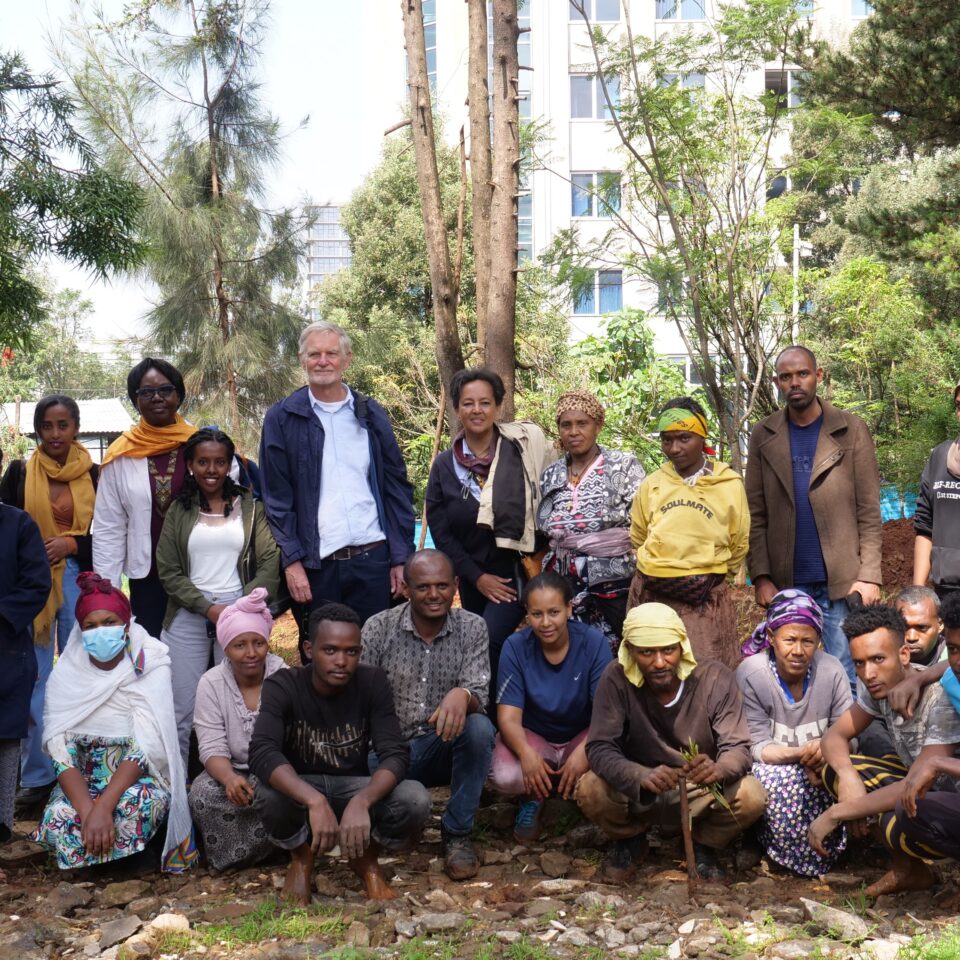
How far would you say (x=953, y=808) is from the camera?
13.4ft

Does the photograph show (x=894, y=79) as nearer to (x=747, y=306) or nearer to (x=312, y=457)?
(x=747, y=306)

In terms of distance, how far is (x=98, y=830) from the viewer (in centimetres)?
471

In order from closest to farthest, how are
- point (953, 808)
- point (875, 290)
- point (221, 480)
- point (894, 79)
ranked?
point (953, 808), point (221, 480), point (894, 79), point (875, 290)

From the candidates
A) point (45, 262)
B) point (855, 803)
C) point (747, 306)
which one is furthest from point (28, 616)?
point (747, 306)

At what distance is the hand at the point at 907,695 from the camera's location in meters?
4.35

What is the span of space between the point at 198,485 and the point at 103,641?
36.7 inches

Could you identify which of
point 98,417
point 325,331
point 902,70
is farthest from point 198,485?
point 98,417

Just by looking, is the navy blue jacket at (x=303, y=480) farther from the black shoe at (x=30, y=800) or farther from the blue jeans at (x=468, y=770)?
the black shoe at (x=30, y=800)

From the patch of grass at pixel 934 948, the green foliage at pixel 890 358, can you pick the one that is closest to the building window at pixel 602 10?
the green foliage at pixel 890 358

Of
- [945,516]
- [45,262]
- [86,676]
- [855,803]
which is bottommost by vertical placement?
[855,803]

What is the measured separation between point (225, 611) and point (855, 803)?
9.33 feet

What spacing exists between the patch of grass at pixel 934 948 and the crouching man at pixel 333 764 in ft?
6.37

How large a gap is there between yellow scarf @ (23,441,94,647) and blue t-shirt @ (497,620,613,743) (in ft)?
8.40

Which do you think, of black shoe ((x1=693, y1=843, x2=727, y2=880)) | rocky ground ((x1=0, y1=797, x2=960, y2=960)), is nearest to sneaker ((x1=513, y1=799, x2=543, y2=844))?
rocky ground ((x1=0, y1=797, x2=960, y2=960))
